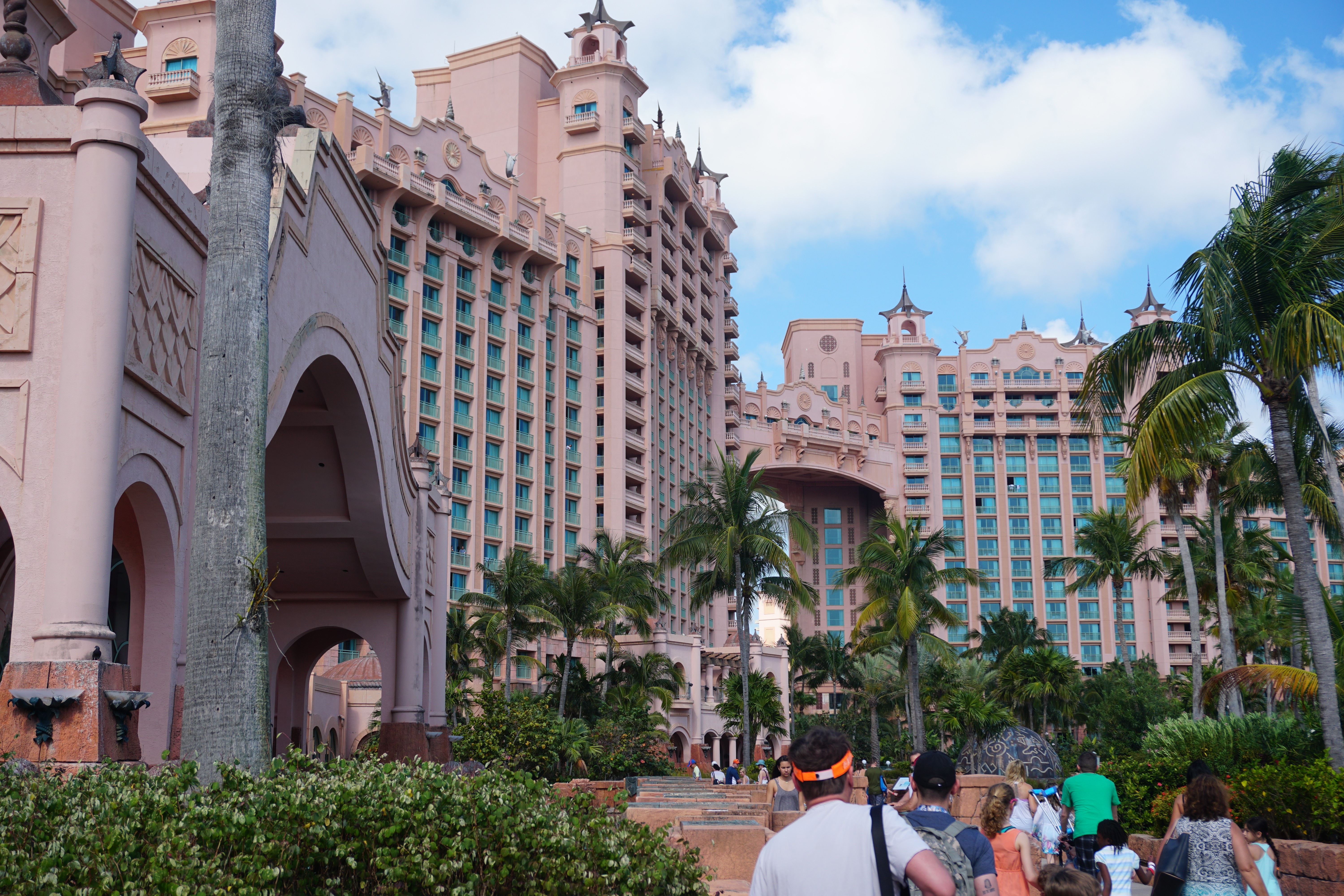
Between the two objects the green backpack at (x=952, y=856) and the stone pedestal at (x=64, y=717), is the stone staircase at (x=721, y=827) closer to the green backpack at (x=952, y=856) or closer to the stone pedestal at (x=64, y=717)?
the green backpack at (x=952, y=856)

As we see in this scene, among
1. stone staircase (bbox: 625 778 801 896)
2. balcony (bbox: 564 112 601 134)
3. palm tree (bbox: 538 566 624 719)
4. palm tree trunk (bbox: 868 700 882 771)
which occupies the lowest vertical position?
palm tree trunk (bbox: 868 700 882 771)

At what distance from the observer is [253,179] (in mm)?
8742

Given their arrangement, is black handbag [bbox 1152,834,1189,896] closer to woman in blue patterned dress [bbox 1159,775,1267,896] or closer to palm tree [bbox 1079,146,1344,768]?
woman in blue patterned dress [bbox 1159,775,1267,896]

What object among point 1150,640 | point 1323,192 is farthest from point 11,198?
point 1150,640

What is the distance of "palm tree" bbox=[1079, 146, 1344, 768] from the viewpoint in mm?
15930

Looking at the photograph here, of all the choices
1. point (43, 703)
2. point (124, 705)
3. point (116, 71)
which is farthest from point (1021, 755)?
point (116, 71)

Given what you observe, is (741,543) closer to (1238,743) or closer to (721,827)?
(1238,743)

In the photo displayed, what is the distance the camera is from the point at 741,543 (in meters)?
36.6

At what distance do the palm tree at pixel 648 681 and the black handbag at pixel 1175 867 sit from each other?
42.8 metres

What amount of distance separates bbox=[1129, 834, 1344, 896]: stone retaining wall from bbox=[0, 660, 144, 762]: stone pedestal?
9.01 metres

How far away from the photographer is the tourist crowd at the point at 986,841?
4.29m

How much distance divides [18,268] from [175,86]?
144ft

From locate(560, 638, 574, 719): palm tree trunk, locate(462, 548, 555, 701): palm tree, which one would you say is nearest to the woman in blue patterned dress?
locate(462, 548, 555, 701): palm tree

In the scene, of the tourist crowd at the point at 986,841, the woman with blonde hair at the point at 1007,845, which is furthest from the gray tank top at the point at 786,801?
the woman with blonde hair at the point at 1007,845
